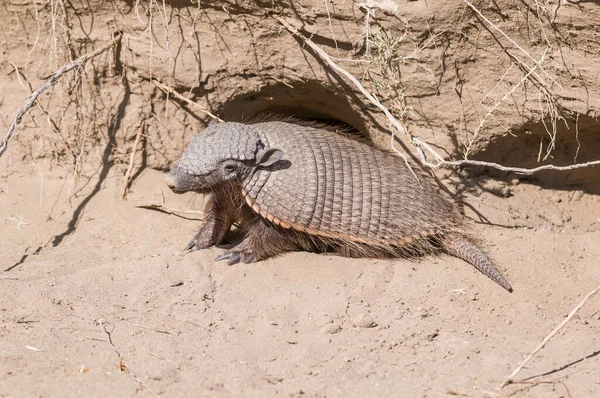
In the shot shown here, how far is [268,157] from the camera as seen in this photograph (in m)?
6.12

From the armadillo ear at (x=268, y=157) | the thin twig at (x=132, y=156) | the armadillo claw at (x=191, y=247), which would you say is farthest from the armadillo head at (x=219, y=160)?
the thin twig at (x=132, y=156)

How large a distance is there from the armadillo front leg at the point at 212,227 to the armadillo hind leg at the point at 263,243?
0.26 m

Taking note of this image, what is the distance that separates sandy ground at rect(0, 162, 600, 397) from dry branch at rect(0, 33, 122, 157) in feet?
2.51

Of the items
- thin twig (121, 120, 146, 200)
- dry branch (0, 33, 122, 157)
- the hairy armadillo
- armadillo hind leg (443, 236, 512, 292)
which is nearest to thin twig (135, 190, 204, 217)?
thin twig (121, 120, 146, 200)

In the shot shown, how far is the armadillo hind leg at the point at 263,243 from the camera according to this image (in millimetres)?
6219

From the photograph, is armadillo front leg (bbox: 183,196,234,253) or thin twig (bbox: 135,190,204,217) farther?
thin twig (bbox: 135,190,204,217)

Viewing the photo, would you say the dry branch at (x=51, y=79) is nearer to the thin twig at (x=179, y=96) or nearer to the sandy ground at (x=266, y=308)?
the thin twig at (x=179, y=96)

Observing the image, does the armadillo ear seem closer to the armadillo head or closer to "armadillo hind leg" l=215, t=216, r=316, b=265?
the armadillo head

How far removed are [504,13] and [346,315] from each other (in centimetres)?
286

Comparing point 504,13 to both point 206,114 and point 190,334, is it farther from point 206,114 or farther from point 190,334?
point 190,334

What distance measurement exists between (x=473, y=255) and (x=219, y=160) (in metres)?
2.28

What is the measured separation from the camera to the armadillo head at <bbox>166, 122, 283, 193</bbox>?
6012 mm

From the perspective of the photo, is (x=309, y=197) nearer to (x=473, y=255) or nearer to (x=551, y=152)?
(x=473, y=255)

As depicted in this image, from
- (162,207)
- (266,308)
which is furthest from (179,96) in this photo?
(266,308)
